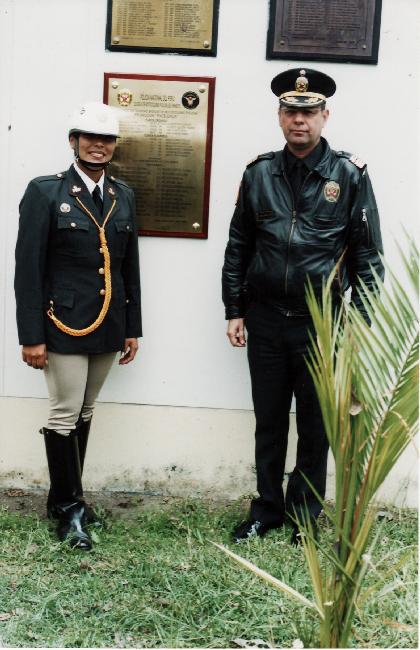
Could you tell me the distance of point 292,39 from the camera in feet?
12.6

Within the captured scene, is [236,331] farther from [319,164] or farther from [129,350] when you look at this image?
[319,164]

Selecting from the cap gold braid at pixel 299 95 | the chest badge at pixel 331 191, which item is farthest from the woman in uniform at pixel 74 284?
the chest badge at pixel 331 191

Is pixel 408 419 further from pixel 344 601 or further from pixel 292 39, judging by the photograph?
pixel 292 39

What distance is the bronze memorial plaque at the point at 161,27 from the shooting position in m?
3.85

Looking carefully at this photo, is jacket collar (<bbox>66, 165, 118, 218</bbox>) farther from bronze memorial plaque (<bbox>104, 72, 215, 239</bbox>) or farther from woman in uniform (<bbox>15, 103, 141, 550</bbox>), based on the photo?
bronze memorial plaque (<bbox>104, 72, 215, 239</bbox>)

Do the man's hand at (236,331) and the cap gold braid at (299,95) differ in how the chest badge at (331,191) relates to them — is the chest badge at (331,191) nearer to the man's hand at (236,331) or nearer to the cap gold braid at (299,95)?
the cap gold braid at (299,95)

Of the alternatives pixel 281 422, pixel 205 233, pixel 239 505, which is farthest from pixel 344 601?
pixel 205 233

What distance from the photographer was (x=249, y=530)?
3.64m

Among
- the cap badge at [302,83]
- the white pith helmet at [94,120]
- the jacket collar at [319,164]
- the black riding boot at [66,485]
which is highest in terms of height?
the cap badge at [302,83]

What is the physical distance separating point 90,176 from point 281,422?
1379mm

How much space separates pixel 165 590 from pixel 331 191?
5.68ft

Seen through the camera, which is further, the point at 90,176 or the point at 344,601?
the point at 90,176


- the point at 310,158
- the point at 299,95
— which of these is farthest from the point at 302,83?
the point at 310,158

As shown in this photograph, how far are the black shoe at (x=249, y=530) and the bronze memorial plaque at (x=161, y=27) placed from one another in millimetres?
2203
